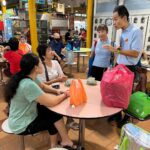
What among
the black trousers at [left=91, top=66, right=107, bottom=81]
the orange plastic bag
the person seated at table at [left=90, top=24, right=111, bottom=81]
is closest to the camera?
the orange plastic bag

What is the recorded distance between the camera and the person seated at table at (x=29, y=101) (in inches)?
54.2

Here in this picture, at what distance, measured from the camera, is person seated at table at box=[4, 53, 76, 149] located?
1.38 meters

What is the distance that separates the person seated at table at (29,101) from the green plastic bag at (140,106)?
66 centimetres

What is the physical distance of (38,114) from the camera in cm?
162

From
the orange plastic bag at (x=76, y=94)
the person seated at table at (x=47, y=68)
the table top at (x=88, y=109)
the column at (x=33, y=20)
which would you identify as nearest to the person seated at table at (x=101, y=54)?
the person seated at table at (x=47, y=68)

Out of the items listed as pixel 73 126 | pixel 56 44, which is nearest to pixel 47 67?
pixel 73 126

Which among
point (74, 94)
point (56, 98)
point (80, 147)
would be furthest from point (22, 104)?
point (80, 147)

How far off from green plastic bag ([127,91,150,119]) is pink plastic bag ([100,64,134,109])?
11.7 inches

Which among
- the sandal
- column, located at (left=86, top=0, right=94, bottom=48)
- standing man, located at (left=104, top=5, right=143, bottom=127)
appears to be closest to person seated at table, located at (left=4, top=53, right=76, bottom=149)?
the sandal

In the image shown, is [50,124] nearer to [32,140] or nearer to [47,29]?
[32,140]

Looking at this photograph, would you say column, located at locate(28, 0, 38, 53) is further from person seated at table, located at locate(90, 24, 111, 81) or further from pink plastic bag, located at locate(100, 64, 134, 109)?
pink plastic bag, located at locate(100, 64, 134, 109)

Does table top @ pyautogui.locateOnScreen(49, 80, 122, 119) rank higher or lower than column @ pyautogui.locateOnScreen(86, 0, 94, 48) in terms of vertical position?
lower

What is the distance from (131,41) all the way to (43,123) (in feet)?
4.55

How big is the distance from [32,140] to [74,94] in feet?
3.68
